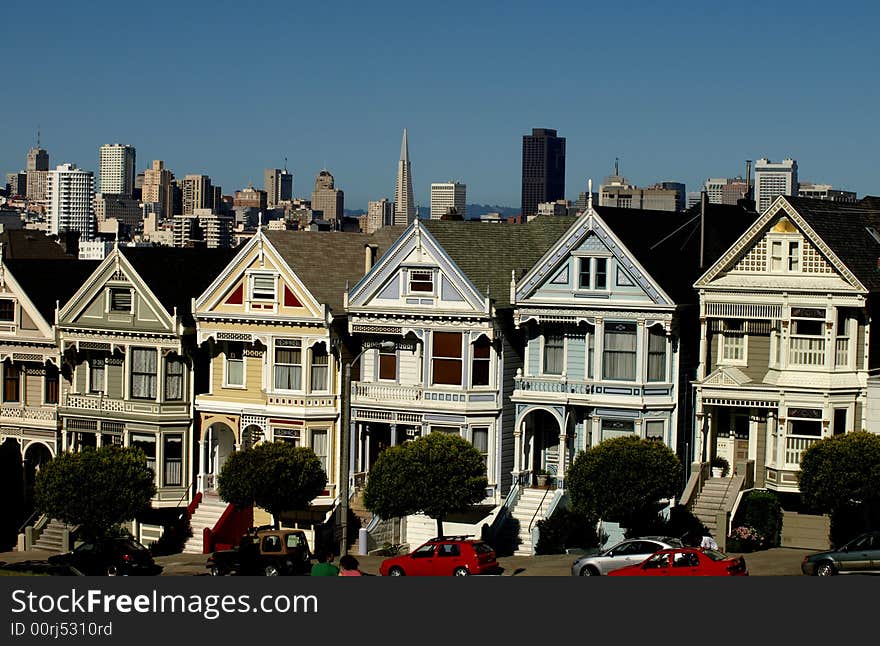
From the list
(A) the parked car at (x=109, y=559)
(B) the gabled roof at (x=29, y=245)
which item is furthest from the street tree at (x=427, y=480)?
(B) the gabled roof at (x=29, y=245)

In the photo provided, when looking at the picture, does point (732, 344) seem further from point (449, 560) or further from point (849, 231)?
point (449, 560)

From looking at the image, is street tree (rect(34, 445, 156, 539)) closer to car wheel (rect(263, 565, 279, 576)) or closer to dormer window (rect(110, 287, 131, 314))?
dormer window (rect(110, 287, 131, 314))

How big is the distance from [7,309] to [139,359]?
572 cm

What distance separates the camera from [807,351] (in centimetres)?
5088

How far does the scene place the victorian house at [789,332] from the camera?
50250mm

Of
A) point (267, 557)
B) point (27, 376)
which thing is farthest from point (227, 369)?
point (267, 557)

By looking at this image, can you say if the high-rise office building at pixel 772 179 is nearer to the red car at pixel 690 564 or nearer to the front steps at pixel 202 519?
the front steps at pixel 202 519

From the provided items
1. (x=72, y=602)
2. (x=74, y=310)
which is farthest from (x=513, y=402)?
(x=72, y=602)

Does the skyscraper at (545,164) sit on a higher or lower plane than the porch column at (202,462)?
higher

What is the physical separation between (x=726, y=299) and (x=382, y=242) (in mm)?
14483

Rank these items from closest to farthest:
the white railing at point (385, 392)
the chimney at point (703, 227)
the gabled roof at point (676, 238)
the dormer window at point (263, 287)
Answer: the gabled roof at point (676, 238) < the chimney at point (703, 227) < the white railing at point (385, 392) < the dormer window at point (263, 287)

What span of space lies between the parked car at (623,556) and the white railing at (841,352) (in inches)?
390

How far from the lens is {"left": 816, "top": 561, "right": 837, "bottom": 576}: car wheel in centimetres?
4225

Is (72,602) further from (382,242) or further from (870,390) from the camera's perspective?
(382,242)
